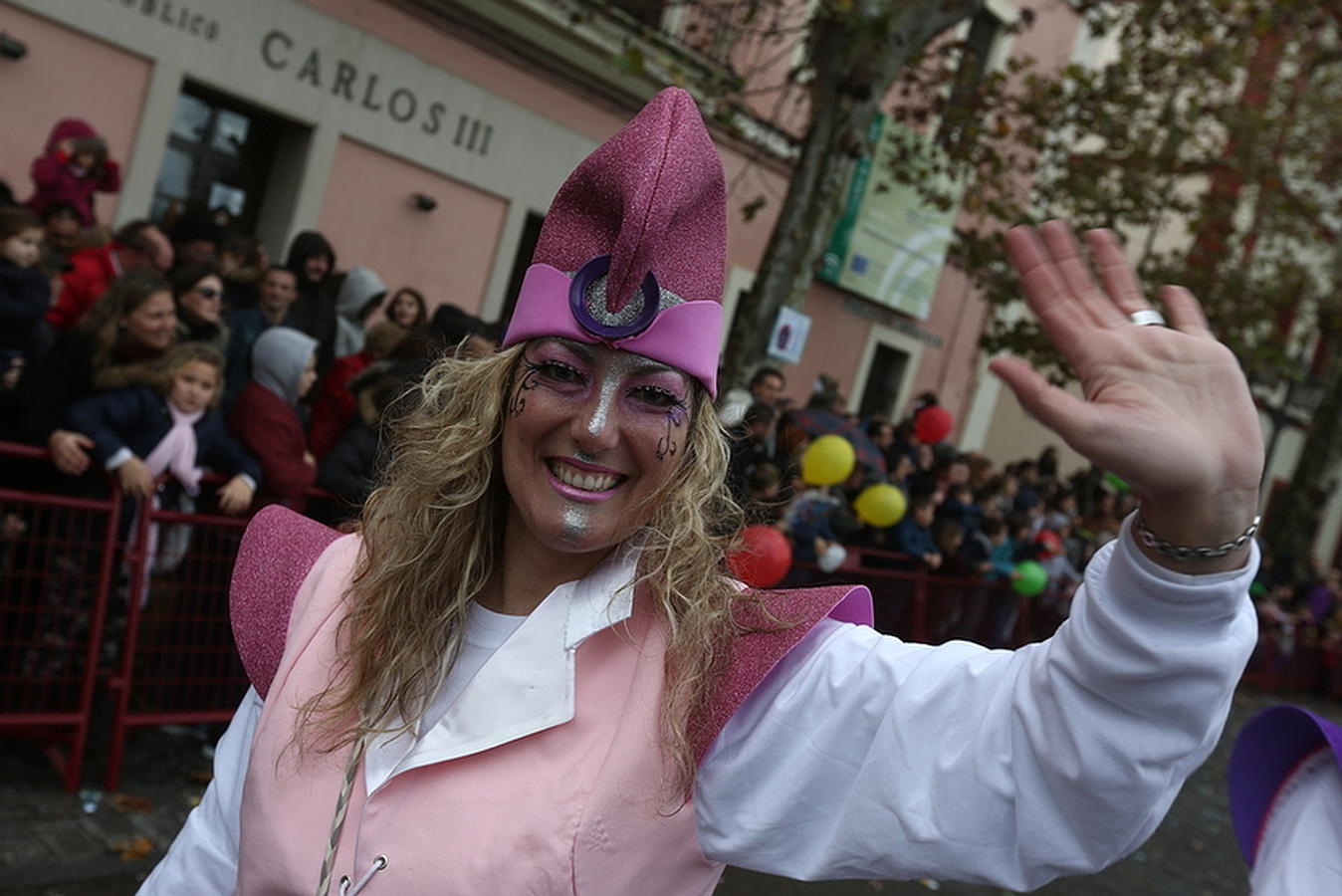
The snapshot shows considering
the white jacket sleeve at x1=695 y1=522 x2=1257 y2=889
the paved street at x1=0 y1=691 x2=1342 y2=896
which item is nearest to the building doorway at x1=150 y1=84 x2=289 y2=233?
the paved street at x1=0 y1=691 x2=1342 y2=896

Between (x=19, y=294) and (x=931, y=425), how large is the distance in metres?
6.96

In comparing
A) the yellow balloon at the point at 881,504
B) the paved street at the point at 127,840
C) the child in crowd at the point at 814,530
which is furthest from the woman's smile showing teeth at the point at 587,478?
the yellow balloon at the point at 881,504

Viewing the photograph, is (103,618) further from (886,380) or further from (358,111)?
(886,380)

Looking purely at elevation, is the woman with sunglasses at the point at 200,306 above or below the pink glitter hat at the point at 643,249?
below

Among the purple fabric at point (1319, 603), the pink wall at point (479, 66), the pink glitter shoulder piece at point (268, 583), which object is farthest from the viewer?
the purple fabric at point (1319, 603)

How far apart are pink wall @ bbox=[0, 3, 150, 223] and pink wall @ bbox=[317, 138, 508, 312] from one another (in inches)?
70.7

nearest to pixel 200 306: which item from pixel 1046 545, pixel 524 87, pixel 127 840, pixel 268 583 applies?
pixel 127 840

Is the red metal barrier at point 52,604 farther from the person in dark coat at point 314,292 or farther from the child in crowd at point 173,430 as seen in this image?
the person in dark coat at point 314,292

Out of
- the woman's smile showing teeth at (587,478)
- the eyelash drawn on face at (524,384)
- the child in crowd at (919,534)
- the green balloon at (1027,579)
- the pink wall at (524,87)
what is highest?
the pink wall at (524,87)

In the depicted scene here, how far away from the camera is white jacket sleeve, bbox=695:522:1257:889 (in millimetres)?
1312

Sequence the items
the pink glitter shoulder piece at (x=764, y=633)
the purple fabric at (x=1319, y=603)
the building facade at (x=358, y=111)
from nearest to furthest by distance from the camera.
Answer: the pink glitter shoulder piece at (x=764, y=633) → the building facade at (x=358, y=111) → the purple fabric at (x=1319, y=603)

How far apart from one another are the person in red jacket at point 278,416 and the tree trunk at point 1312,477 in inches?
743

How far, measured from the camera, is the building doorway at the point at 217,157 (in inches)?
387

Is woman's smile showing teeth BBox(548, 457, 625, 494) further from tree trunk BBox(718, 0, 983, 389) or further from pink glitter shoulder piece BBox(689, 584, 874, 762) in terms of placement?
tree trunk BBox(718, 0, 983, 389)
